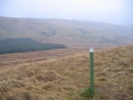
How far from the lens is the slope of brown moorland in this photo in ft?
19.2

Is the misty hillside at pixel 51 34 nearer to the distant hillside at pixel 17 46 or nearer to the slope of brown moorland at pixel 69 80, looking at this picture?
the distant hillside at pixel 17 46

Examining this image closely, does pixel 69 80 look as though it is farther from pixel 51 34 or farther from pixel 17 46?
pixel 51 34

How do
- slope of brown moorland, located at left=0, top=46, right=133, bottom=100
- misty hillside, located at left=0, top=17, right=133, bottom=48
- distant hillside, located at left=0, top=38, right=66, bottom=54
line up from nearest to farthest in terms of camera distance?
slope of brown moorland, located at left=0, top=46, right=133, bottom=100
distant hillside, located at left=0, top=38, right=66, bottom=54
misty hillside, located at left=0, top=17, right=133, bottom=48

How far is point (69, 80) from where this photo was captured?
7.19 m

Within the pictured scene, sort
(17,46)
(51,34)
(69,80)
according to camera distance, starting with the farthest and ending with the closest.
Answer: (51,34) → (17,46) → (69,80)

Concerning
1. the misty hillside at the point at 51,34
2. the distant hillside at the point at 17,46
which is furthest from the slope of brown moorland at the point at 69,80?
the misty hillside at the point at 51,34

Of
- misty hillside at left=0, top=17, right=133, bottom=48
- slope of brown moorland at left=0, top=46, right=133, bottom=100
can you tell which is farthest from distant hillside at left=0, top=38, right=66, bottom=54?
slope of brown moorland at left=0, top=46, right=133, bottom=100

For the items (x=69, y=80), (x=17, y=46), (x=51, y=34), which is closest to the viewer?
(x=69, y=80)

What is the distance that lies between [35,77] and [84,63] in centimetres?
269

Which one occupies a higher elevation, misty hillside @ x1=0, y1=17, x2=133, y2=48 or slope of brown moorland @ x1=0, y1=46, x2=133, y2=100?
misty hillside @ x1=0, y1=17, x2=133, y2=48

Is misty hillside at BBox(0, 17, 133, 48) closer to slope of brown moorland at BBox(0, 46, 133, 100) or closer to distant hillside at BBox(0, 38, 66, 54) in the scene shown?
distant hillside at BBox(0, 38, 66, 54)

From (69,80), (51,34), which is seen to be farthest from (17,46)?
(69,80)

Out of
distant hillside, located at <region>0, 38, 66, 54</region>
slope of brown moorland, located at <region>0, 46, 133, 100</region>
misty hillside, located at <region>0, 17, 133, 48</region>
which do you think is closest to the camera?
slope of brown moorland, located at <region>0, 46, 133, 100</region>

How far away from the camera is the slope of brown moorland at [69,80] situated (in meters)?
5.85
